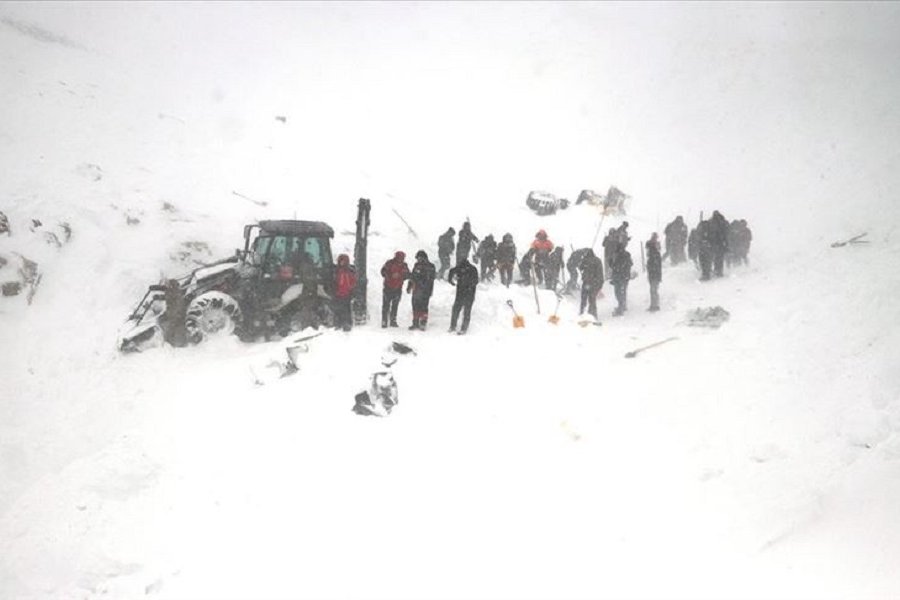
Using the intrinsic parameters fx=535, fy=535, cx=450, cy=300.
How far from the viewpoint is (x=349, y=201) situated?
1783cm

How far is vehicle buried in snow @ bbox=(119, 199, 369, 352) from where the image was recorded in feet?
28.9

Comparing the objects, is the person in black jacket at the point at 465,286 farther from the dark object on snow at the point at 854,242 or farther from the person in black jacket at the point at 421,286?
the dark object on snow at the point at 854,242

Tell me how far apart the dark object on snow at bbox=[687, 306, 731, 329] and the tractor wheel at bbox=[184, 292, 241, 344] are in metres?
8.31

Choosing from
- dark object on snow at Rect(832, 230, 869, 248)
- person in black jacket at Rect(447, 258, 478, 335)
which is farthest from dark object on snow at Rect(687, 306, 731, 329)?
dark object on snow at Rect(832, 230, 869, 248)

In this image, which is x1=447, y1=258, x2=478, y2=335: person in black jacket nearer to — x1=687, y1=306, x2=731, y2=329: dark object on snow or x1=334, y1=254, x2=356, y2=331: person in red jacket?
x1=334, y1=254, x2=356, y2=331: person in red jacket

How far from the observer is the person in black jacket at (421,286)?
30.5 feet

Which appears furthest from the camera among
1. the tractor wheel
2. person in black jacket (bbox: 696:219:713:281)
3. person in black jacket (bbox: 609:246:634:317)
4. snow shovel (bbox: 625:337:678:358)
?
person in black jacket (bbox: 696:219:713:281)

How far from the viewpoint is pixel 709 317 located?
10.2 meters

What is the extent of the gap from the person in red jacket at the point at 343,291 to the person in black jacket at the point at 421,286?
3.30 ft

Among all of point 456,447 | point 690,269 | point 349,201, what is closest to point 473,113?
point 349,201

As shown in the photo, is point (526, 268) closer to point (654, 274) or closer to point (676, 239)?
point (654, 274)

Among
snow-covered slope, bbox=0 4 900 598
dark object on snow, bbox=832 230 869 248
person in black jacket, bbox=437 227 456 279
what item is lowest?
snow-covered slope, bbox=0 4 900 598

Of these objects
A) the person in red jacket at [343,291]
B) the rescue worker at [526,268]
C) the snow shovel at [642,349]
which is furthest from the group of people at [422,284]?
the rescue worker at [526,268]

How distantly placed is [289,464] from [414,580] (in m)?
2.03
